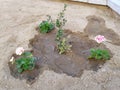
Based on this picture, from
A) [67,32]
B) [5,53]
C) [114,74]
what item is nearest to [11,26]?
[5,53]

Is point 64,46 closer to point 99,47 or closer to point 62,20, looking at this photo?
point 99,47

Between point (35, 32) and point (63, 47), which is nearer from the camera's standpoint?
point (63, 47)

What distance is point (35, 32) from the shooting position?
8.52 feet

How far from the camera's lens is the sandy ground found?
1.98 m

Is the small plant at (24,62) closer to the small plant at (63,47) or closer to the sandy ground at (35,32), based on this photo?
the sandy ground at (35,32)

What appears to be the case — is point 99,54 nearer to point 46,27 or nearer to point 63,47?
point 63,47

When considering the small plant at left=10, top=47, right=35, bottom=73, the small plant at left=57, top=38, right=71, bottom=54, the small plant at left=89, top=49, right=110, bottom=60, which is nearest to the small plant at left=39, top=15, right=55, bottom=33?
the small plant at left=57, top=38, right=71, bottom=54

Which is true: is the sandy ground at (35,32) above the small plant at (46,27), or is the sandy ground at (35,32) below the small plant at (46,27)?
below

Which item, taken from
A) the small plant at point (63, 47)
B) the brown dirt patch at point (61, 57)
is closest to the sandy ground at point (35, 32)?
the brown dirt patch at point (61, 57)

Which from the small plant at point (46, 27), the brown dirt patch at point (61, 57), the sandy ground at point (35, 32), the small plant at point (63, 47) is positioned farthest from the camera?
the small plant at point (46, 27)

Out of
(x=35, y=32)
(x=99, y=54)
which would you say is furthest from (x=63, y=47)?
(x=35, y=32)

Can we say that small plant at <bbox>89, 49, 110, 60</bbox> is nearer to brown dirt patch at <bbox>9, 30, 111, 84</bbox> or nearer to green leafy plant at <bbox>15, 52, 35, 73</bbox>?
brown dirt patch at <bbox>9, 30, 111, 84</bbox>

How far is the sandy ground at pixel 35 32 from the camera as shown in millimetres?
1976

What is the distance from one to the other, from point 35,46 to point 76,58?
48 cm
